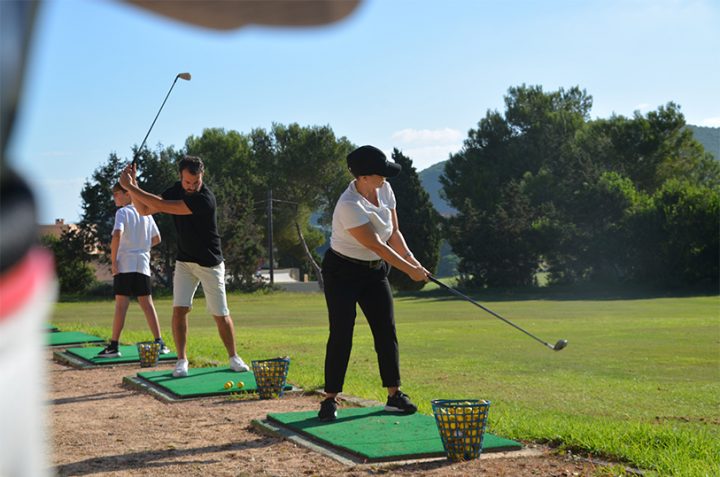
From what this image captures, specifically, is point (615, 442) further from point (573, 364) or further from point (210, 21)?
point (573, 364)

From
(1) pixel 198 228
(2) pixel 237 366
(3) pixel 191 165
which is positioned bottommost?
(2) pixel 237 366

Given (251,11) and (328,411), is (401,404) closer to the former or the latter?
(328,411)

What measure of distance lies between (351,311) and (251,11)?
592cm

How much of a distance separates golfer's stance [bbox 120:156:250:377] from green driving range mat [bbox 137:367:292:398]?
7.1 inches

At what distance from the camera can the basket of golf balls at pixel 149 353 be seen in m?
11.1

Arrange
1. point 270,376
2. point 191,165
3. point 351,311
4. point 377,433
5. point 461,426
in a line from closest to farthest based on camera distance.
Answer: point 461,426 → point 377,433 → point 351,311 → point 270,376 → point 191,165

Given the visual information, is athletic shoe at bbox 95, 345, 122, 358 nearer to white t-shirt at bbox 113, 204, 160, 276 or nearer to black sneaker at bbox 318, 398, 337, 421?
white t-shirt at bbox 113, 204, 160, 276

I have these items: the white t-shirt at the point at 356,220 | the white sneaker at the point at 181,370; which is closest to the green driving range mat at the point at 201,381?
the white sneaker at the point at 181,370

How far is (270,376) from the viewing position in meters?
8.38

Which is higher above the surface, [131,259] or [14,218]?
[131,259]

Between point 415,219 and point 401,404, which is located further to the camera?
point 415,219

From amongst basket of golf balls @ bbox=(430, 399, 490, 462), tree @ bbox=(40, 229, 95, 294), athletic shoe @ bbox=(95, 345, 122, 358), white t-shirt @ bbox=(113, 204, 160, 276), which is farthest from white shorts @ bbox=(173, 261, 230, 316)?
tree @ bbox=(40, 229, 95, 294)

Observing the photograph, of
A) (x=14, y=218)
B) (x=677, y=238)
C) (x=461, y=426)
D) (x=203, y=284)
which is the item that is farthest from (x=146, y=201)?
(x=677, y=238)

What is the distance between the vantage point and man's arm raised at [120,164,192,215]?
8406 millimetres
